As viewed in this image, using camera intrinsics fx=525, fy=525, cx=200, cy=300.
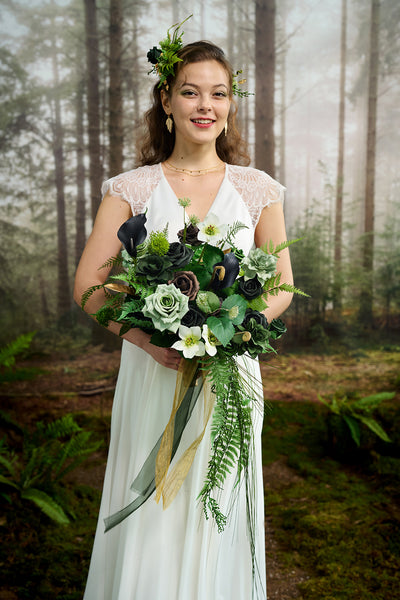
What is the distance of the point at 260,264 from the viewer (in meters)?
1.58

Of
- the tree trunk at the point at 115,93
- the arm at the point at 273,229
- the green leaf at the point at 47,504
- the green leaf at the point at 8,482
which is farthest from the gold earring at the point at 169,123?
the tree trunk at the point at 115,93

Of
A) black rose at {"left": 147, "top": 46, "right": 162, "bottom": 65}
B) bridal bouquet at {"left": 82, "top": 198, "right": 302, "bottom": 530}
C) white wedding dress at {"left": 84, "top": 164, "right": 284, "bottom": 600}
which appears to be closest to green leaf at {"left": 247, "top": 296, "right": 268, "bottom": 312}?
bridal bouquet at {"left": 82, "top": 198, "right": 302, "bottom": 530}

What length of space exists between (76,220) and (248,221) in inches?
175

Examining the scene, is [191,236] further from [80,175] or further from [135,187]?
[80,175]

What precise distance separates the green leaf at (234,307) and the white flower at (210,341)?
75 mm

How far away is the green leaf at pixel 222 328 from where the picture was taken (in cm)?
148

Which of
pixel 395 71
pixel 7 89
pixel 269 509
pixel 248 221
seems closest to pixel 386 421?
pixel 269 509

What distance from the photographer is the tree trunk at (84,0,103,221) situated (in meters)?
5.88

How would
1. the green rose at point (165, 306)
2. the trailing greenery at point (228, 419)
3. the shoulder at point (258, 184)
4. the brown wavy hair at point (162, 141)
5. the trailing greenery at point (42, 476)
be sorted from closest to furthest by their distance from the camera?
the green rose at point (165, 306) < the trailing greenery at point (228, 419) < the shoulder at point (258, 184) < the brown wavy hair at point (162, 141) < the trailing greenery at point (42, 476)

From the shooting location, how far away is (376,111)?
19.7ft

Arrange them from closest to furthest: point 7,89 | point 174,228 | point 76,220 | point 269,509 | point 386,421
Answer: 1. point 174,228
2. point 269,509
3. point 386,421
4. point 7,89
5. point 76,220

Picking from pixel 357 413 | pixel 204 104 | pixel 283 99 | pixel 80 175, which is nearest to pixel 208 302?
pixel 204 104

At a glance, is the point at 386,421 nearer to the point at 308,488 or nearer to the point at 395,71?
the point at 308,488

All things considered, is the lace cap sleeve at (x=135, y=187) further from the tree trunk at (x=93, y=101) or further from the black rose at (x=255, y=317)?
the tree trunk at (x=93, y=101)
